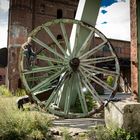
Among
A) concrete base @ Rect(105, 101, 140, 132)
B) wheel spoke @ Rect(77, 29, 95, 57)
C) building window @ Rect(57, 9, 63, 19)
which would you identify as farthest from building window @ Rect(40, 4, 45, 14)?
concrete base @ Rect(105, 101, 140, 132)

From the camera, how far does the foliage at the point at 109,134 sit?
5750mm

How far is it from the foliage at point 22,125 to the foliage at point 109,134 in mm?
1025

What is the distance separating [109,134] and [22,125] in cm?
186

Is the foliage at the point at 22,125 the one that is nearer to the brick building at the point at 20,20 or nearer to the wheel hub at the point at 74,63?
the wheel hub at the point at 74,63

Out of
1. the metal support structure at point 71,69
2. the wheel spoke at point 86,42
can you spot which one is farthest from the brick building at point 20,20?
the wheel spoke at point 86,42

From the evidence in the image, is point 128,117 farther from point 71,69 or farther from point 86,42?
point 86,42

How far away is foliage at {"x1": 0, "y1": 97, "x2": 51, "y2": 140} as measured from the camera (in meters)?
5.67

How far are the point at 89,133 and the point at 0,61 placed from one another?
32.7 feet

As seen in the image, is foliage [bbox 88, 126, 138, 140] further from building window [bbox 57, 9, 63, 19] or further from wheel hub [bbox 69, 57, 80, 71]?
building window [bbox 57, 9, 63, 19]

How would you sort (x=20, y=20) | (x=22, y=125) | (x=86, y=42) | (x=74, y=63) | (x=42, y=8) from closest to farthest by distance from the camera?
1. (x=22, y=125)
2. (x=74, y=63)
3. (x=86, y=42)
4. (x=20, y=20)
5. (x=42, y=8)

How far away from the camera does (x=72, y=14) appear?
24.5 meters

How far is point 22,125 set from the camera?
5859mm

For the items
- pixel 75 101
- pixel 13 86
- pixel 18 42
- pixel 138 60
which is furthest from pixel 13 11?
pixel 138 60

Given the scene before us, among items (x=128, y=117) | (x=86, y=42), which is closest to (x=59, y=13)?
(x=86, y=42)
